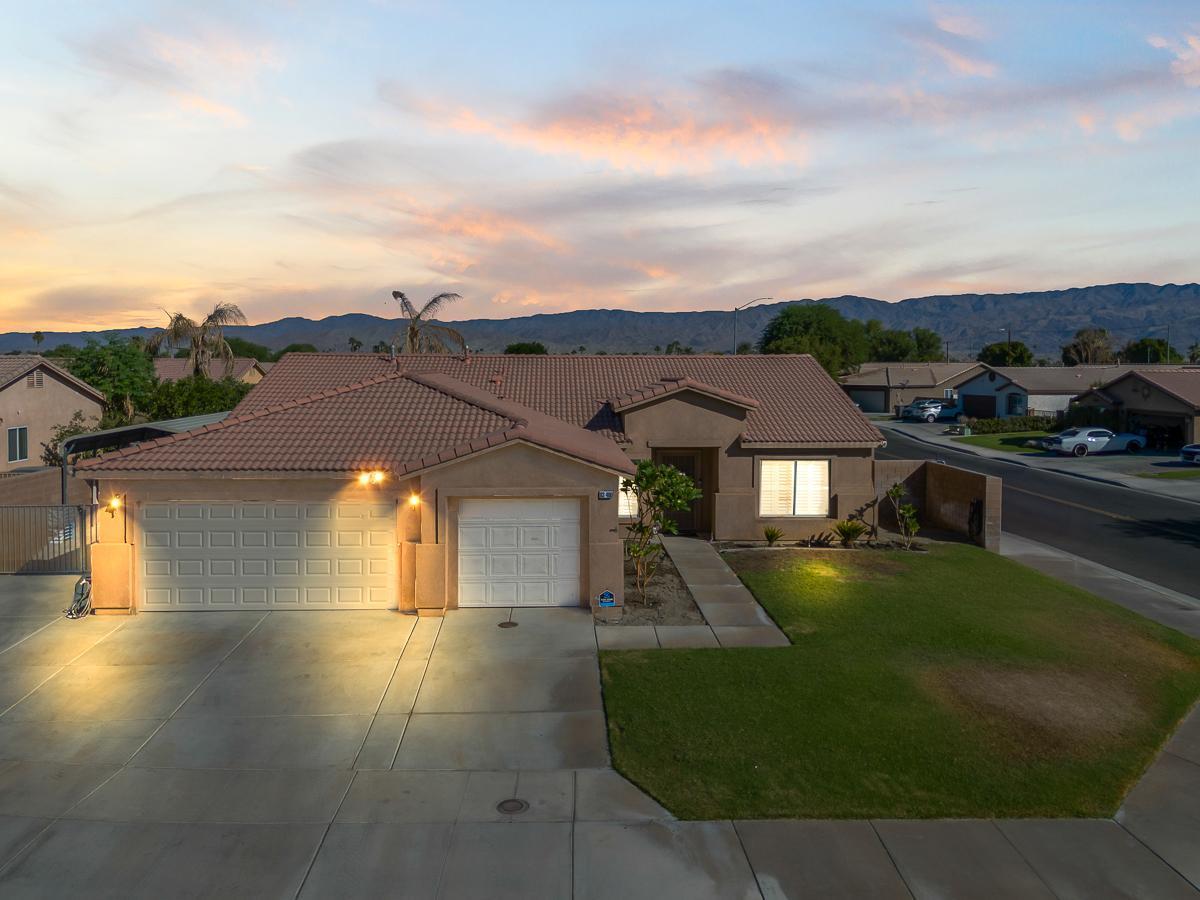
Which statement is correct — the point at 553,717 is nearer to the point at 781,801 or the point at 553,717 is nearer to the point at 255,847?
the point at 781,801

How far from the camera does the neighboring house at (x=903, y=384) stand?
269ft

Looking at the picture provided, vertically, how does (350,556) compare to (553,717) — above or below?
above

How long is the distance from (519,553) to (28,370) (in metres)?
27.7

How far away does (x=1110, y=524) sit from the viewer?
86.5 feet

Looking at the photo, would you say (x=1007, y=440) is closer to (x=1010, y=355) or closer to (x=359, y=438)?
(x=359, y=438)

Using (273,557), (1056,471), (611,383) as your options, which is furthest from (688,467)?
(1056,471)

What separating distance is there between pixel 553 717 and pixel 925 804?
4644mm

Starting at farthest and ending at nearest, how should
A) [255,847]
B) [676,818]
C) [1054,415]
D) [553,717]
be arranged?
[1054,415]
[553,717]
[676,818]
[255,847]

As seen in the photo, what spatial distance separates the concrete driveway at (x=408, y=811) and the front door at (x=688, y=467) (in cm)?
1128

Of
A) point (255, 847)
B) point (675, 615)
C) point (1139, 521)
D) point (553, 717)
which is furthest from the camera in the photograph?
point (1139, 521)

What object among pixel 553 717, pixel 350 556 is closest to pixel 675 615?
pixel 553 717

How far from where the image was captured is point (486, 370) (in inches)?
1100

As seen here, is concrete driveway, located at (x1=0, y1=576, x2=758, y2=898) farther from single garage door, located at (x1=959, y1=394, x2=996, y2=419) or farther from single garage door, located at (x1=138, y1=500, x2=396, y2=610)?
single garage door, located at (x1=959, y1=394, x2=996, y2=419)

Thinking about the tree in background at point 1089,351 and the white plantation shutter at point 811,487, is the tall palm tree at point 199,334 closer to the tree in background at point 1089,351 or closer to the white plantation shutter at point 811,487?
the white plantation shutter at point 811,487
